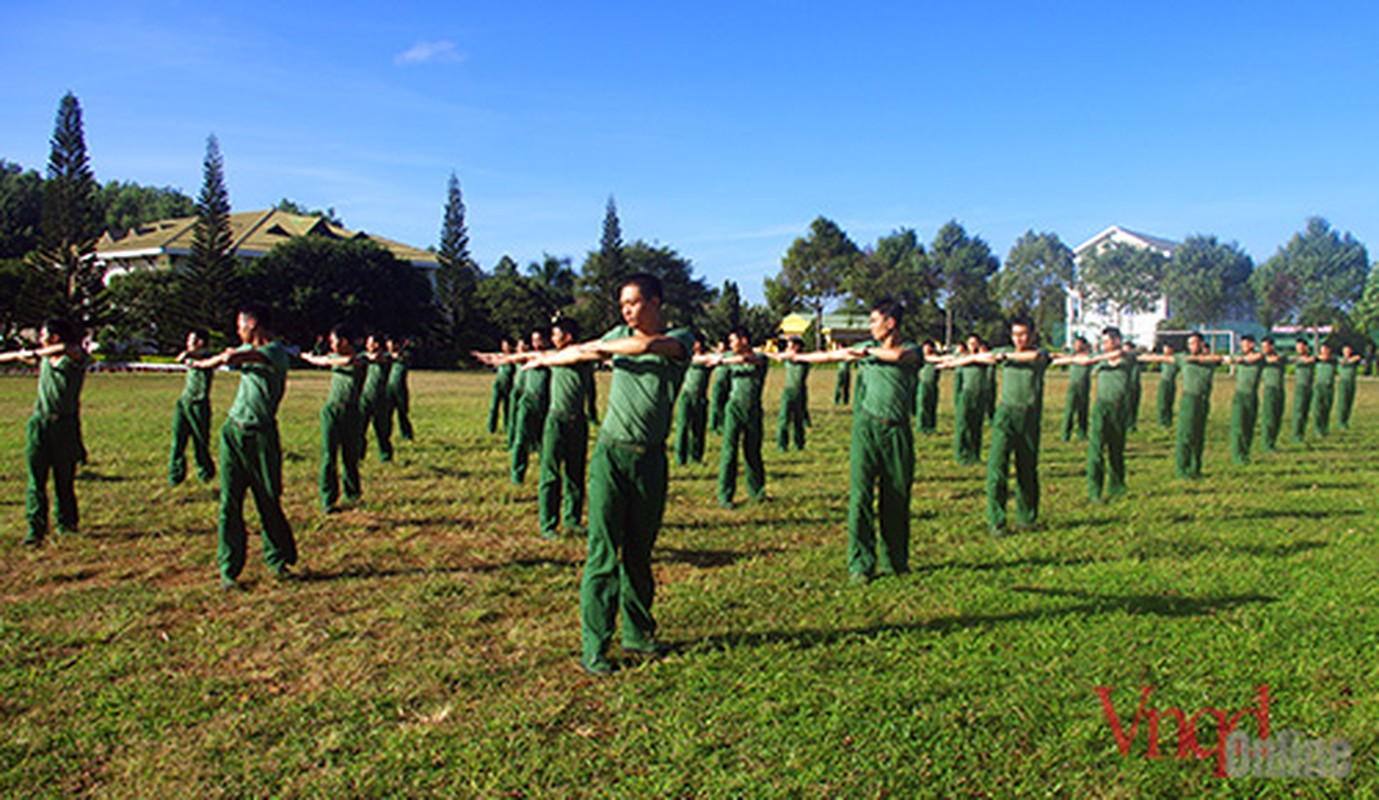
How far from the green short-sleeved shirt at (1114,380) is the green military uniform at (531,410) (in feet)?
19.9

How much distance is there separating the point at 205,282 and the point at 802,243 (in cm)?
4092

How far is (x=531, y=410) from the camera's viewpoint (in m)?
10.1

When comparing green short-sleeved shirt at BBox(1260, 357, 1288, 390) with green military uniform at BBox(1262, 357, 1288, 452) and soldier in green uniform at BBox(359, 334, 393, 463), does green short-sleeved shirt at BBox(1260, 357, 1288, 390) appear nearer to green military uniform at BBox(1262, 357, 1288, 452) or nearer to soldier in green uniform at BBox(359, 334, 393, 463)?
green military uniform at BBox(1262, 357, 1288, 452)

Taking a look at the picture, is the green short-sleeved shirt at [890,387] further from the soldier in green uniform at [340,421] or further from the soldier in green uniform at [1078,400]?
the soldier in green uniform at [1078,400]

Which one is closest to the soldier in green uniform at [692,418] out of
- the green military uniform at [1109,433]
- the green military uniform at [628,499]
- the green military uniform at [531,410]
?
the green military uniform at [531,410]

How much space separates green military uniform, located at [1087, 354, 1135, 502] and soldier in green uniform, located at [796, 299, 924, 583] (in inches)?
169

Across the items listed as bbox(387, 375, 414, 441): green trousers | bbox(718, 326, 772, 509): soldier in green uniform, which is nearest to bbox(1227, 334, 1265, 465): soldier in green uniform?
bbox(718, 326, 772, 509): soldier in green uniform

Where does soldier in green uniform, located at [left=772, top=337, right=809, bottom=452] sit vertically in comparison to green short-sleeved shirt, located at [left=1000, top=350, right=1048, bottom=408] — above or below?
below

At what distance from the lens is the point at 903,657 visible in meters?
5.18

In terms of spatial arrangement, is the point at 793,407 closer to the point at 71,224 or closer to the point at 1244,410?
the point at 1244,410

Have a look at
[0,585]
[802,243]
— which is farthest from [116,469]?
[802,243]

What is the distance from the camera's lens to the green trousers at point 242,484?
650 centimetres

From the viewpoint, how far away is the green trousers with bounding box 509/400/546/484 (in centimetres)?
1013

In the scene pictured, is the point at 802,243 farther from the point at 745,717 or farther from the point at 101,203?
the point at 745,717
